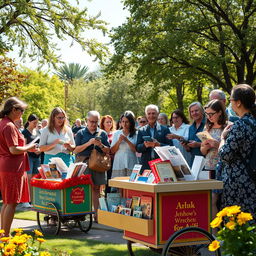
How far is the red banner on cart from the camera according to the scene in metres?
5.13

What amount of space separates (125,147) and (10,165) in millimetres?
2883

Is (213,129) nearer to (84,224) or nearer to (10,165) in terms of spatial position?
(10,165)

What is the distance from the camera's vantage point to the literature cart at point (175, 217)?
5.08 meters

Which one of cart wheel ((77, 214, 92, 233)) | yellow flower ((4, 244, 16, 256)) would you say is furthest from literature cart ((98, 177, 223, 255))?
cart wheel ((77, 214, 92, 233))

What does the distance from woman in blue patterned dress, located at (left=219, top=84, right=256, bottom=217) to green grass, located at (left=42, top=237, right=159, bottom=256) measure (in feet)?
6.00

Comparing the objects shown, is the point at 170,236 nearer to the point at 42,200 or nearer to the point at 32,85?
the point at 42,200

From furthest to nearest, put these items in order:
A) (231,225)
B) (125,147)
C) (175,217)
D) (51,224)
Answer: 1. (125,147)
2. (51,224)
3. (175,217)
4. (231,225)

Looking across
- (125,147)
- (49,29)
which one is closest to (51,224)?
(125,147)

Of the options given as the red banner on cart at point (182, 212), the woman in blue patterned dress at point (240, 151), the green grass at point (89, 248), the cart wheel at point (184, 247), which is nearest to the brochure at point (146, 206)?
the red banner on cart at point (182, 212)

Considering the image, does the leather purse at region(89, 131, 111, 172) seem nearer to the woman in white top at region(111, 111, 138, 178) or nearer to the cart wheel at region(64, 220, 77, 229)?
the woman in white top at region(111, 111, 138, 178)

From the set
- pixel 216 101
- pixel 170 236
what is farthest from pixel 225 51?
pixel 170 236

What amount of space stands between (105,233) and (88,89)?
67011mm

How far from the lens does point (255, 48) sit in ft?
79.4

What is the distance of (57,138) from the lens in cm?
924
